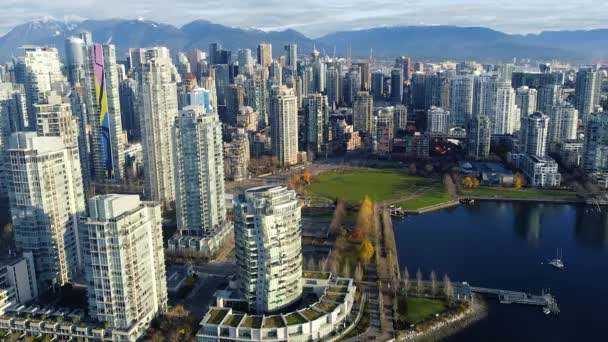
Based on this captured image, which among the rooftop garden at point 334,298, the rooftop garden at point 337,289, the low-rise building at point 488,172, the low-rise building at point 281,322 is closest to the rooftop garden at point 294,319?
the low-rise building at point 281,322

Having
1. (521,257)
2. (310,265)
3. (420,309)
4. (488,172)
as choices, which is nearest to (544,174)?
(488,172)

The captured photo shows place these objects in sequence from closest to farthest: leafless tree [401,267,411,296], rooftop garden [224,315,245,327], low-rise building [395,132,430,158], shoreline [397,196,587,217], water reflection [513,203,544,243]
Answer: rooftop garden [224,315,245,327]
leafless tree [401,267,411,296]
water reflection [513,203,544,243]
shoreline [397,196,587,217]
low-rise building [395,132,430,158]

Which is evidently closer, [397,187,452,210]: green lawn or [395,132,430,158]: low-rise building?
[397,187,452,210]: green lawn

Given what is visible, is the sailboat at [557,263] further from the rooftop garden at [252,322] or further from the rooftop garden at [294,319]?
the rooftop garden at [252,322]

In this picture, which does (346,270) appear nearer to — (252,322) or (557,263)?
(252,322)

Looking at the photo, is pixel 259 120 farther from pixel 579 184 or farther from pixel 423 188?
pixel 579 184

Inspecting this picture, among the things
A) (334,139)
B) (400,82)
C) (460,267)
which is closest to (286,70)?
(400,82)

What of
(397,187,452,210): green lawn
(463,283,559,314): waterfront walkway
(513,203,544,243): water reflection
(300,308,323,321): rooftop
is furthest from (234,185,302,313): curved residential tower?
(397,187,452,210): green lawn

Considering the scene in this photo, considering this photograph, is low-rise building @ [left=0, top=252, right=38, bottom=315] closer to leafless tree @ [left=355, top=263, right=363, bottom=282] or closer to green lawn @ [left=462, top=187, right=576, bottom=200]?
leafless tree @ [left=355, top=263, right=363, bottom=282]
